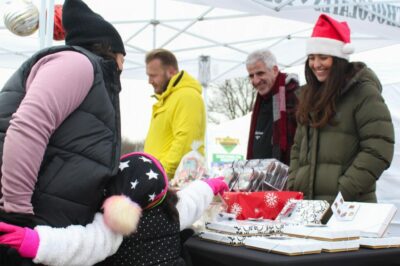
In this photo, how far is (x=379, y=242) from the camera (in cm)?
164

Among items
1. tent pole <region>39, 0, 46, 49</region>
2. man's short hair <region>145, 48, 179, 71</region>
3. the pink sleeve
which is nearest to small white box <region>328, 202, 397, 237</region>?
the pink sleeve

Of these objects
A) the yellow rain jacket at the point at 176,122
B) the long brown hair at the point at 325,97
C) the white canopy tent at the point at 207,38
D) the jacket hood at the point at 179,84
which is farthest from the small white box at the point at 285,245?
the white canopy tent at the point at 207,38

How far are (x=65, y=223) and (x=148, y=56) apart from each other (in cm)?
201

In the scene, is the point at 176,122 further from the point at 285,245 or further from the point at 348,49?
the point at 285,245

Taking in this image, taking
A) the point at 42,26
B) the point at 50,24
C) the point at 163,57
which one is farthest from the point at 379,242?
the point at 42,26

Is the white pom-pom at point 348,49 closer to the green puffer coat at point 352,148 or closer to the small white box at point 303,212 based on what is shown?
the green puffer coat at point 352,148

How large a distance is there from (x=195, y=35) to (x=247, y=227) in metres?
4.61

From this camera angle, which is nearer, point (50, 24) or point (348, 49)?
point (348, 49)

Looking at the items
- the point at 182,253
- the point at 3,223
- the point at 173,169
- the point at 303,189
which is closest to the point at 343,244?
the point at 182,253

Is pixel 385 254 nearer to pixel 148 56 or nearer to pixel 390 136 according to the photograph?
pixel 390 136

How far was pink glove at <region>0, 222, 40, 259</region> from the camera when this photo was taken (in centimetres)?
113

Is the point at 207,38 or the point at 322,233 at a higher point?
the point at 207,38

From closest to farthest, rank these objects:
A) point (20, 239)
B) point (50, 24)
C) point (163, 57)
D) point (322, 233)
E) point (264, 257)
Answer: point (20, 239)
point (264, 257)
point (322, 233)
point (50, 24)
point (163, 57)

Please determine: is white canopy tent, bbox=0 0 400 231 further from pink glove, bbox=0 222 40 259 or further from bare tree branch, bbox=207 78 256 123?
bare tree branch, bbox=207 78 256 123
